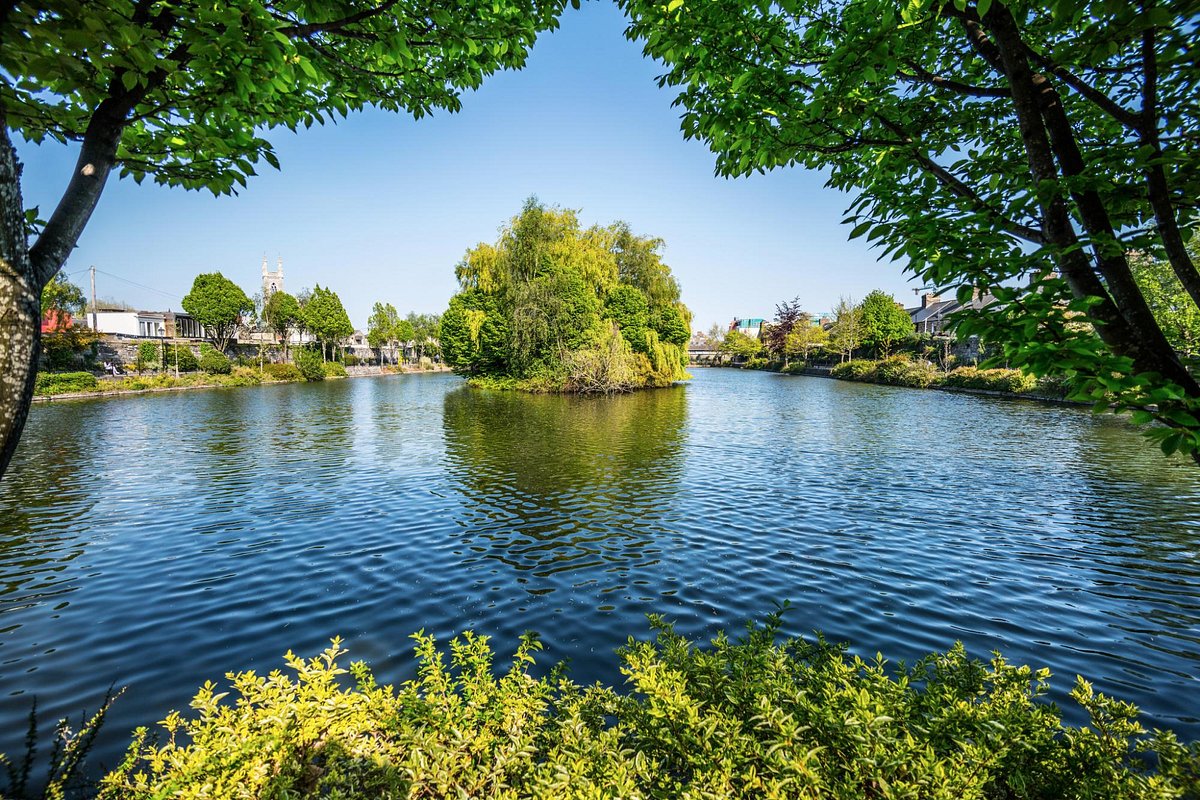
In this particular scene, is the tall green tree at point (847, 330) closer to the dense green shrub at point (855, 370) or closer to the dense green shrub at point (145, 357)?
the dense green shrub at point (855, 370)

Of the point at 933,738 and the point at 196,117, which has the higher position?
the point at 196,117

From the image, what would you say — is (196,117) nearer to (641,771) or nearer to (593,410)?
(641,771)

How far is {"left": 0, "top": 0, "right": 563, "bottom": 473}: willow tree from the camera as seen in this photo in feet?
8.33

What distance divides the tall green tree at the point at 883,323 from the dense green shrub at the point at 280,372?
287ft

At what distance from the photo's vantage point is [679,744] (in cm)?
327

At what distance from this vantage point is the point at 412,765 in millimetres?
3076

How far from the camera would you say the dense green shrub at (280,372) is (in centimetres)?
7100

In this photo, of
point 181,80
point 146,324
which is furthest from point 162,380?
point 181,80

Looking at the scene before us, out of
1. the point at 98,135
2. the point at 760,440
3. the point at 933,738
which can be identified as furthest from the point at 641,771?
the point at 760,440

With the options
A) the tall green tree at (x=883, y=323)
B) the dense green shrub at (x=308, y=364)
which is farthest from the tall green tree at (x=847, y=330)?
the dense green shrub at (x=308, y=364)

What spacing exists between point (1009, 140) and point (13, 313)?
765 cm

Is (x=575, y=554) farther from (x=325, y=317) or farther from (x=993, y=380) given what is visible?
(x=325, y=317)

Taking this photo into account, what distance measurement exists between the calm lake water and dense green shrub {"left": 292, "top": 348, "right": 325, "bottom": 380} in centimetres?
5880

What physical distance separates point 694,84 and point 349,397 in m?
49.4
